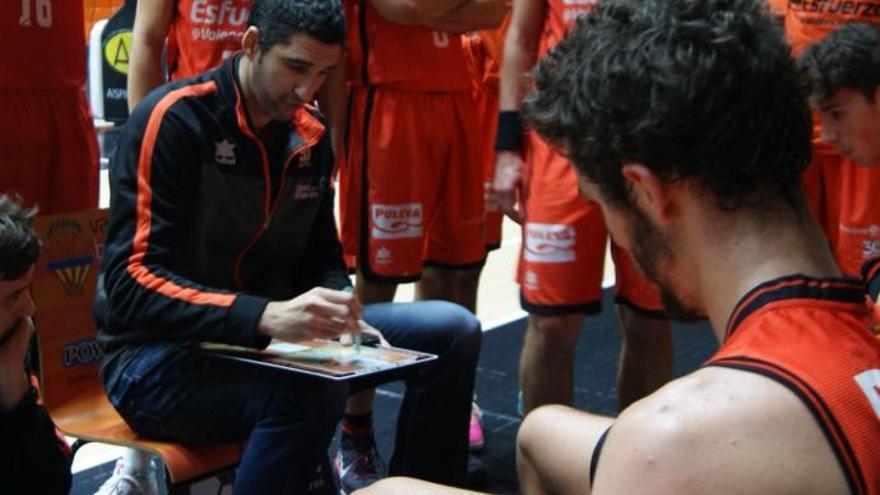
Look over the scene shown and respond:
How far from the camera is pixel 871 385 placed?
4.05 feet

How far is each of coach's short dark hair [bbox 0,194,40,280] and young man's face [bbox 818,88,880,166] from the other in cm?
201

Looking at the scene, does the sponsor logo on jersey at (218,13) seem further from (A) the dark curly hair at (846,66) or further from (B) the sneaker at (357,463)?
(A) the dark curly hair at (846,66)

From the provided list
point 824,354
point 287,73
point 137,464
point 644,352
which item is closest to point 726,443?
point 824,354

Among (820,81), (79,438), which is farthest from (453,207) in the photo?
(79,438)

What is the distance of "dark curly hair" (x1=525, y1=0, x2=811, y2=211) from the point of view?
130 centimetres

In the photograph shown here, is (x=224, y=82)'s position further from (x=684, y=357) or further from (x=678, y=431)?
(x=684, y=357)

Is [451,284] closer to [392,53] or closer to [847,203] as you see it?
[392,53]

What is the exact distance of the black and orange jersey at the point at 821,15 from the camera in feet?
12.1

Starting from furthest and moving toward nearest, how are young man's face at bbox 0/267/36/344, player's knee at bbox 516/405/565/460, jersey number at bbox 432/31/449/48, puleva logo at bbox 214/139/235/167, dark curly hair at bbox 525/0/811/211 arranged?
jersey number at bbox 432/31/449/48 → puleva logo at bbox 214/139/235/167 → young man's face at bbox 0/267/36/344 → player's knee at bbox 516/405/565/460 → dark curly hair at bbox 525/0/811/211

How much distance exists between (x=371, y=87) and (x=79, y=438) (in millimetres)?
1717

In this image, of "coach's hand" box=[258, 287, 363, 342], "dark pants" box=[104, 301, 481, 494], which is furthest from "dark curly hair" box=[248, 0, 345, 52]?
"dark pants" box=[104, 301, 481, 494]

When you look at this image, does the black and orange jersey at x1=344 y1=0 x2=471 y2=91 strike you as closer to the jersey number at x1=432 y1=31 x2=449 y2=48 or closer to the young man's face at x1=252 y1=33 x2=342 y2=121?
the jersey number at x1=432 y1=31 x2=449 y2=48

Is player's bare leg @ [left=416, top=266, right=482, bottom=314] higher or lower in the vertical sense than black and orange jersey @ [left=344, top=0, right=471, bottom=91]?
lower

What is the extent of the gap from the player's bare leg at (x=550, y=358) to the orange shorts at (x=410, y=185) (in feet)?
1.82
